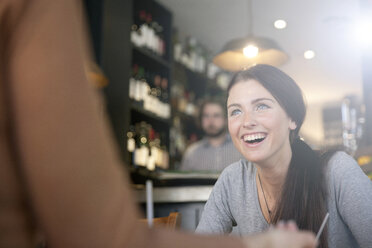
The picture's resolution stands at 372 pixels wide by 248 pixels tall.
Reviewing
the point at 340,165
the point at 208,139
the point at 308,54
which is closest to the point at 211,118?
the point at 208,139

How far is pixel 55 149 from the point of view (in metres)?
0.31

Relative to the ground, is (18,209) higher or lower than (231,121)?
lower

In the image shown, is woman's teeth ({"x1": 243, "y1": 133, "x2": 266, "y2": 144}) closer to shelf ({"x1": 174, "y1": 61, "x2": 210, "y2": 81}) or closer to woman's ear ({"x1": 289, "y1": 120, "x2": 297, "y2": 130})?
woman's ear ({"x1": 289, "y1": 120, "x2": 297, "y2": 130})

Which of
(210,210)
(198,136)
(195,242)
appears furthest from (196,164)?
(195,242)

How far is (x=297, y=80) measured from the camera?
737mm

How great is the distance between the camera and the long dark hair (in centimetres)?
66

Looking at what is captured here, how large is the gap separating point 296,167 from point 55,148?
1.60ft

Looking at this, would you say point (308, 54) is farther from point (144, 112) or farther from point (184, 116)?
point (184, 116)

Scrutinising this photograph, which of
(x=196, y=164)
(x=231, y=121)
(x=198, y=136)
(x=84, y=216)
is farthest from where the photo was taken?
(x=198, y=136)

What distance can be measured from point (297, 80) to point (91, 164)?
20.0 inches

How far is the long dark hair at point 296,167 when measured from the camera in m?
0.66

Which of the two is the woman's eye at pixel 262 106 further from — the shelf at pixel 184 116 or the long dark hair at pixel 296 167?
the shelf at pixel 184 116

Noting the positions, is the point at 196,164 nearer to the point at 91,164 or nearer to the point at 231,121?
the point at 231,121

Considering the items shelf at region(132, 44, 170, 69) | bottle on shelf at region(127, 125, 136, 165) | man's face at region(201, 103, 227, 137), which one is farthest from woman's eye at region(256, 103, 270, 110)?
shelf at region(132, 44, 170, 69)
